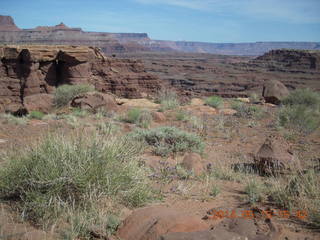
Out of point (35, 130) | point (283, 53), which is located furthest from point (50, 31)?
point (35, 130)

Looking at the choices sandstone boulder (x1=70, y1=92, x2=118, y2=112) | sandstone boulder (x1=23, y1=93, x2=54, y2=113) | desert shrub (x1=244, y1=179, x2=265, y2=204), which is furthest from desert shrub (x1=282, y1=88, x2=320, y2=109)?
sandstone boulder (x1=23, y1=93, x2=54, y2=113)

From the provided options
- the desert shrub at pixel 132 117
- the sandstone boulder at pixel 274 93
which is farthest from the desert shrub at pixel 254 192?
the sandstone boulder at pixel 274 93

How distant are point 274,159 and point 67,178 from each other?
140 inches

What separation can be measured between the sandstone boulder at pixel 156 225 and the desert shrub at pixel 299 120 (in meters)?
7.61

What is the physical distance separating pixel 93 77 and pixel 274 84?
11.2 meters

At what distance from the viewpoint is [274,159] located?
5.29 metres

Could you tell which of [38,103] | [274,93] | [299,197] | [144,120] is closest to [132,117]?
[144,120]

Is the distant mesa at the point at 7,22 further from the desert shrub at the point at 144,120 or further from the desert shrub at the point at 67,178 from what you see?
the desert shrub at the point at 67,178

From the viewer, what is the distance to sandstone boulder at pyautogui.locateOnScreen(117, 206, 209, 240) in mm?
2690

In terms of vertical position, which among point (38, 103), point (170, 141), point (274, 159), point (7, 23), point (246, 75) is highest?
point (7, 23)

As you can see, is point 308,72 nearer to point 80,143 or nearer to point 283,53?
point 283,53

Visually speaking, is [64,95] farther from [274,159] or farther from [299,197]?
[299,197]

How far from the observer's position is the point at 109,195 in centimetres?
337

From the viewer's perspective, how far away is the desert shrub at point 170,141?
21.2ft
